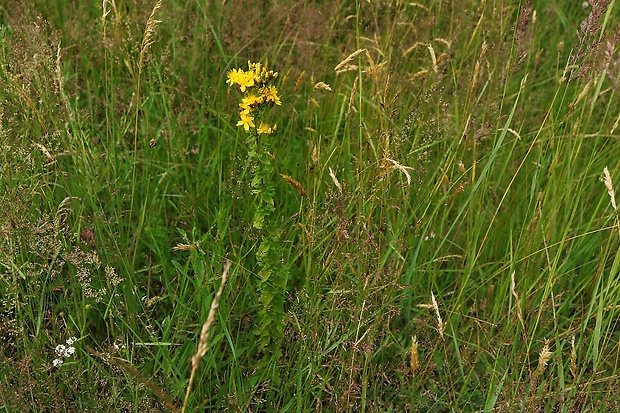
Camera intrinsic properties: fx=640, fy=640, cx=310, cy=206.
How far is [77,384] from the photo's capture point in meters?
1.60

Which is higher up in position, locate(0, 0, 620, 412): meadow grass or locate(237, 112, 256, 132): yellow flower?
locate(237, 112, 256, 132): yellow flower

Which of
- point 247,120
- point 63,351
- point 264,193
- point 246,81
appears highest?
point 246,81

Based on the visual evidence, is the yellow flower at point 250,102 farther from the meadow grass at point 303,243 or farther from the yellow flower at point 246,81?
the meadow grass at point 303,243

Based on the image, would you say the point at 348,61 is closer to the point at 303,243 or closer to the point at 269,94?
the point at 269,94

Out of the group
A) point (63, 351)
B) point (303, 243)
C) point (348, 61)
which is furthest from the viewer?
point (348, 61)

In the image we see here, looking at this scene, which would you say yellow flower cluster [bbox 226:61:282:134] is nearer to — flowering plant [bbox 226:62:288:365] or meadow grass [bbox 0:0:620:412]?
flowering plant [bbox 226:62:288:365]

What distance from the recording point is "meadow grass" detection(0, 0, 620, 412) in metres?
1.58

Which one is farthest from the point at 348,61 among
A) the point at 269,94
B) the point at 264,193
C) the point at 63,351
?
the point at 63,351

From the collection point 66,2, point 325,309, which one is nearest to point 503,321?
point 325,309

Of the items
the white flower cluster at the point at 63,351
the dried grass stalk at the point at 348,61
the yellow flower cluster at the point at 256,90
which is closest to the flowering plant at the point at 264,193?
the yellow flower cluster at the point at 256,90

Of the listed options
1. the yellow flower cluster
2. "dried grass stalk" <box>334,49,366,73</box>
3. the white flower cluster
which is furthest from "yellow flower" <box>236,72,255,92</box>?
the white flower cluster

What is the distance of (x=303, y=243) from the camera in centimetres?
169

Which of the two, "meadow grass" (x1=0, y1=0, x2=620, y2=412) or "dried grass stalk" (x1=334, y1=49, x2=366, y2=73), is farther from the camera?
"dried grass stalk" (x1=334, y1=49, x2=366, y2=73)

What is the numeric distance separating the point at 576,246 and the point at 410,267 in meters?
0.52
